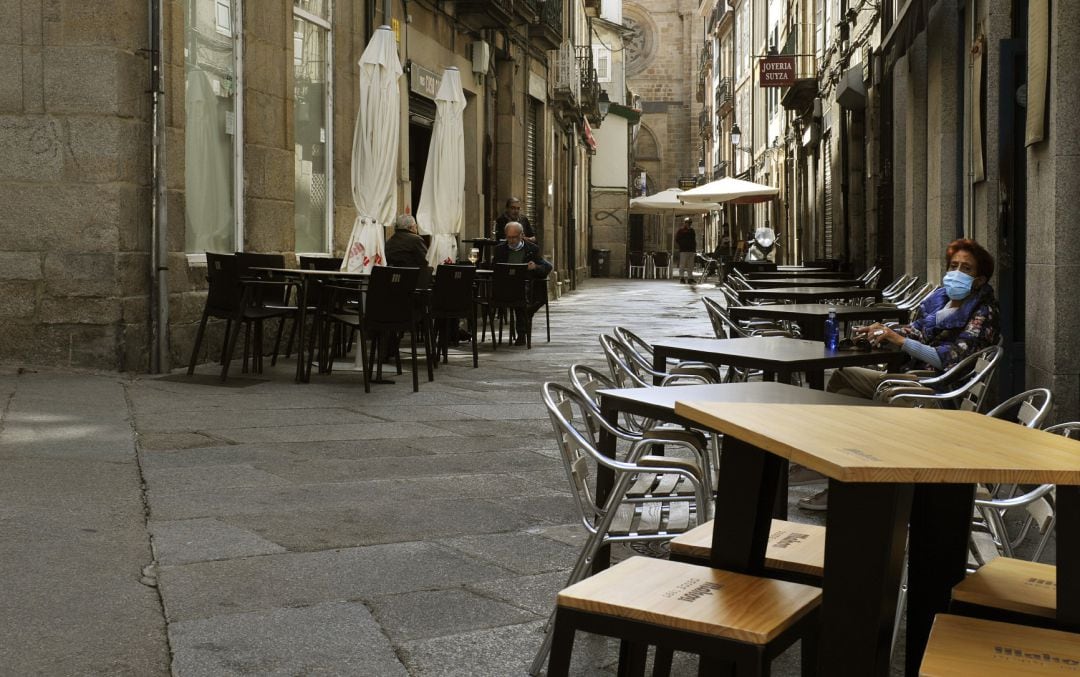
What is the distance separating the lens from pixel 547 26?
2494 cm

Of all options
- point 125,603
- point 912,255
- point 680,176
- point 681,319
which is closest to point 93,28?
point 125,603

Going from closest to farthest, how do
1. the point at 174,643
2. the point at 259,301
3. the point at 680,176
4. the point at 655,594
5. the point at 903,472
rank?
1. the point at 903,472
2. the point at 655,594
3. the point at 174,643
4. the point at 259,301
5. the point at 680,176

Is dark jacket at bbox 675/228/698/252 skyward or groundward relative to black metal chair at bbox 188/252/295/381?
skyward

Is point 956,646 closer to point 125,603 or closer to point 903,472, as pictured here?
point 903,472

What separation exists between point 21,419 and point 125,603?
4080 millimetres

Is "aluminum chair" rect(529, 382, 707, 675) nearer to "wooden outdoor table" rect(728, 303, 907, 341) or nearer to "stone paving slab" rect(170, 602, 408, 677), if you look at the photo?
"stone paving slab" rect(170, 602, 408, 677)

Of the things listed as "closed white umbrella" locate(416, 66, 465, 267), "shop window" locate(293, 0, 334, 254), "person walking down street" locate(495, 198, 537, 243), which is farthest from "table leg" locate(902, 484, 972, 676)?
"person walking down street" locate(495, 198, 537, 243)

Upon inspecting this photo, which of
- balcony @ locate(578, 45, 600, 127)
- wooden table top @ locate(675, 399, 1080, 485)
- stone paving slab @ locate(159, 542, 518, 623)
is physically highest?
balcony @ locate(578, 45, 600, 127)

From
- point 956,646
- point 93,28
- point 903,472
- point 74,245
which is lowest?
point 956,646

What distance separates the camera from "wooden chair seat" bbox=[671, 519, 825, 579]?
3.18 metres

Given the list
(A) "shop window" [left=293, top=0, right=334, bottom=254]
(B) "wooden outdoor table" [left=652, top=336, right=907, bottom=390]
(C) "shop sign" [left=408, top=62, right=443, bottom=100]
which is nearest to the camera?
(B) "wooden outdoor table" [left=652, top=336, right=907, bottom=390]

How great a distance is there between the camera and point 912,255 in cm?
1462

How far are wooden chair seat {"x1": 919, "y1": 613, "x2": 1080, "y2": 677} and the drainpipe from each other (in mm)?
8837

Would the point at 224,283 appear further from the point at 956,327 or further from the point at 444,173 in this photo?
the point at 956,327
